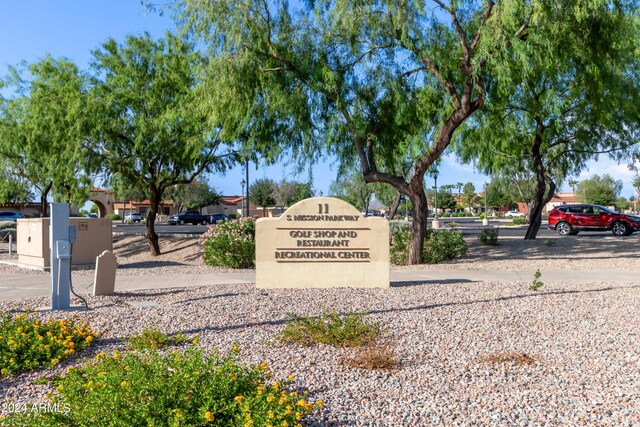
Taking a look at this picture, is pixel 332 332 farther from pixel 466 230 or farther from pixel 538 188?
pixel 466 230

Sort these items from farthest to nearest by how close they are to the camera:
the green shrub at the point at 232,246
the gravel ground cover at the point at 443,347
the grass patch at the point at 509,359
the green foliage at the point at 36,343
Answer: the green shrub at the point at 232,246 < the grass patch at the point at 509,359 < the green foliage at the point at 36,343 < the gravel ground cover at the point at 443,347

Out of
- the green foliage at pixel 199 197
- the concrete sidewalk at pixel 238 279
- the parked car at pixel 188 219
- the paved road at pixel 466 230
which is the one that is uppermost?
the green foliage at pixel 199 197

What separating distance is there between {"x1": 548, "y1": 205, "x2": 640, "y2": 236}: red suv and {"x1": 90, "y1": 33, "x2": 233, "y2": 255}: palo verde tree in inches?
818

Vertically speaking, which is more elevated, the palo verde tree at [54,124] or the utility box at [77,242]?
the palo verde tree at [54,124]

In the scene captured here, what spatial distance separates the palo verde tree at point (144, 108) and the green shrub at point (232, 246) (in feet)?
12.5

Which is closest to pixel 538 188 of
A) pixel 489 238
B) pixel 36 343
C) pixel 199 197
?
pixel 489 238

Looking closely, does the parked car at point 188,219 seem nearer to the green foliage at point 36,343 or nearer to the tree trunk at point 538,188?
the tree trunk at point 538,188

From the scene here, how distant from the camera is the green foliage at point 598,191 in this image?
97537mm

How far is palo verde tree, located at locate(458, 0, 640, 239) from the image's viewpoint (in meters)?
14.2

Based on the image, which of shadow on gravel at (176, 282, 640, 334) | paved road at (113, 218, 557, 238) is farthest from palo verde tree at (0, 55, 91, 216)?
shadow on gravel at (176, 282, 640, 334)

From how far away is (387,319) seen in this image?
8203mm

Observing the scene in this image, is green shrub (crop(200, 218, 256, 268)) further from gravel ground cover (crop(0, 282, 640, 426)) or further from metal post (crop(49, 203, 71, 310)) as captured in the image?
metal post (crop(49, 203, 71, 310))

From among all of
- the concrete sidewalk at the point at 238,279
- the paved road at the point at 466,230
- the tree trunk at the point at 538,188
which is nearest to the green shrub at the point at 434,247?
the concrete sidewalk at the point at 238,279

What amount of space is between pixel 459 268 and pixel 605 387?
10284mm
